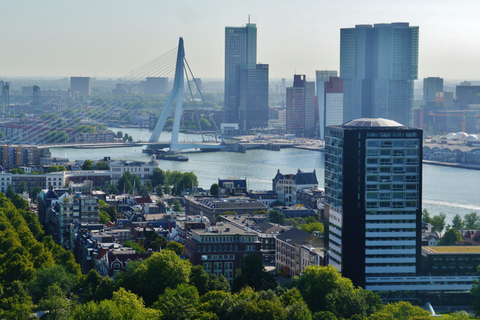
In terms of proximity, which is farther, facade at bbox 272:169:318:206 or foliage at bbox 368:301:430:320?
facade at bbox 272:169:318:206

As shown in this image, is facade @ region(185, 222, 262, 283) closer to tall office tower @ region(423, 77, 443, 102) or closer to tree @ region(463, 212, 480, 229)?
tree @ region(463, 212, 480, 229)

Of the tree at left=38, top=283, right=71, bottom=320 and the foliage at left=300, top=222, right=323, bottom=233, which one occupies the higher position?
the foliage at left=300, top=222, right=323, bottom=233

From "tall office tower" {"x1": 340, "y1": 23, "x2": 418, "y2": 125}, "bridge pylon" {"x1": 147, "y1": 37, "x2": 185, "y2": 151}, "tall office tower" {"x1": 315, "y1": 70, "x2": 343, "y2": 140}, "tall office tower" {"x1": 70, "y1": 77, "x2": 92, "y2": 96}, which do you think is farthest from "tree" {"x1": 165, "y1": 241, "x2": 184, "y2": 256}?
"tall office tower" {"x1": 70, "y1": 77, "x2": 92, "y2": 96}

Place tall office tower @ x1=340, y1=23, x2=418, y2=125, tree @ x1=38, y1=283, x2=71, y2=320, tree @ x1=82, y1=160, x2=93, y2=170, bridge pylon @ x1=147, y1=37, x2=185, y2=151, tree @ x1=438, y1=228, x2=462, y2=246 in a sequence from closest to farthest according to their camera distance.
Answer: tree @ x1=38, y1=283, x2=71, y2=320 < tree @ x1=438, y1=228, x2=462, y2=246 < tree @ x1=82, y1=160, x2=93, y2=170 < bridge pylon @ x1=147, y1=37, x2=185, y2=151 < tall office tower @ x1=340, y1=23, x2=418, y2=125

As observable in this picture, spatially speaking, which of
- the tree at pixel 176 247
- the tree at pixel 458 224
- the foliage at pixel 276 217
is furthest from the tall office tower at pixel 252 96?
the tree at pixel 176 247

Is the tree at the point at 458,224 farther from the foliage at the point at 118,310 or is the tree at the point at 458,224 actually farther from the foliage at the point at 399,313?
the foliage at the point at 118,310

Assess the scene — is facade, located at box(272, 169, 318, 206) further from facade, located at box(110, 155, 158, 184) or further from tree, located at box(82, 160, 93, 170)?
tree, located at box(82, 160, 93, 170)

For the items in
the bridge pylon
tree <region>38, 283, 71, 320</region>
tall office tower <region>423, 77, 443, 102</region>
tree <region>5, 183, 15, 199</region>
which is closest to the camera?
tree <region>38, 283, 71, 320</region>

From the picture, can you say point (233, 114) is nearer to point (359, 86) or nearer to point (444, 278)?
point (359, 86)

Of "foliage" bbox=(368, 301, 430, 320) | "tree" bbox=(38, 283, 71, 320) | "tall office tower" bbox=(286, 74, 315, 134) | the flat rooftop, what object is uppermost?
"tall office tower" bbox=(286, 74, 315, 134)
